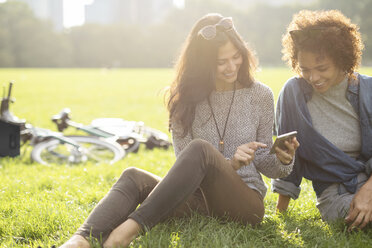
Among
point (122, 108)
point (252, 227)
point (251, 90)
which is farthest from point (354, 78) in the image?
point (122, 108)

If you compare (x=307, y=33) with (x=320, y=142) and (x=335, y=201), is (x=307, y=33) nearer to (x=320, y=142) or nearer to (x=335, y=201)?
(x=320, y=142)

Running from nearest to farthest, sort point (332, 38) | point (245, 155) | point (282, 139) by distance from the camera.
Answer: point (282, 139), point (245, 155), point (332, 38)

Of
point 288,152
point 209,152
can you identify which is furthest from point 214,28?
point 288,152

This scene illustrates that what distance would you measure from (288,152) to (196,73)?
95cm

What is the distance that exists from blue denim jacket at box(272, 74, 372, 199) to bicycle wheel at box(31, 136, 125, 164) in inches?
114

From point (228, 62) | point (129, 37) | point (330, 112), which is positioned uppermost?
point (228, 62)

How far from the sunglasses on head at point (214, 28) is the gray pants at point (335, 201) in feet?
4.82

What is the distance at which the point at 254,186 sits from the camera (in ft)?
10.6

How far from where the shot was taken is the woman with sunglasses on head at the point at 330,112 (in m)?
Result: 3.11

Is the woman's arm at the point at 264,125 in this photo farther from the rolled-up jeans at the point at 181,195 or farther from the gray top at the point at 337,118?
the gray top at the point at 337,118

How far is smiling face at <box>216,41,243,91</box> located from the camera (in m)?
3.26

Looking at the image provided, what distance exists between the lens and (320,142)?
329 cm

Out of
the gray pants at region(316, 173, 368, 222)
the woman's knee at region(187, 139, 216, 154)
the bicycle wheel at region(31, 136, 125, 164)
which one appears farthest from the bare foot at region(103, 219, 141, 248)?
the bicycle wheel at region(31, 136, 125, 164)

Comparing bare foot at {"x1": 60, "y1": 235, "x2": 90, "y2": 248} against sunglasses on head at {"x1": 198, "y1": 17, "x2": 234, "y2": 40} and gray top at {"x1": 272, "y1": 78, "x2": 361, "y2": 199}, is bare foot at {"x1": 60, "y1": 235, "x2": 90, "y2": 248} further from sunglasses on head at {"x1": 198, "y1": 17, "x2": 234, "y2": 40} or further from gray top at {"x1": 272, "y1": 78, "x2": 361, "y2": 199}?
gray top at {"x1": 272, "y1": 78, "x2": 361, "y2": 199}
